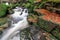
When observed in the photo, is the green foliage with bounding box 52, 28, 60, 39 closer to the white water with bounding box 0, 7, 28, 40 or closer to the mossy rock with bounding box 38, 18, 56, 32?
the mossy rock with bounding box 38, 18, 56, 32

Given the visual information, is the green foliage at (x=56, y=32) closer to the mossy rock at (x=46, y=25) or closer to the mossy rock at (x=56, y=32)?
the mossy rock at (x=56, y=32)

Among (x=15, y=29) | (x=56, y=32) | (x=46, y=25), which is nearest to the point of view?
(x=56, y=32)

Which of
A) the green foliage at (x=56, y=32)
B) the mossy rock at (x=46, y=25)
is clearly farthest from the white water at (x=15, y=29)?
the green foliage at (x=56, y=32)

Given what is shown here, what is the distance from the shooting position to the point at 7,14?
38.3 ft

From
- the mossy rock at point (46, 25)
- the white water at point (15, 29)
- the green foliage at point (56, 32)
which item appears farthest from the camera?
the white water at point (15, 29)

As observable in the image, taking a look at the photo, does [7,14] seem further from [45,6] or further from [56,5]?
[56,5]

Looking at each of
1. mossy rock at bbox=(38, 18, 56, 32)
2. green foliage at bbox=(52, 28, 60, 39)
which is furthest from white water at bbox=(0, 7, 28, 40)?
green foliage at bbox=(52, 28, 60, 39)

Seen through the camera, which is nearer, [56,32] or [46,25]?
[56,32]

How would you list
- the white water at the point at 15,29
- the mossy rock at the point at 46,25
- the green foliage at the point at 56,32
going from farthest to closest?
the white water at the point at 15,29 → the mossy rock at the point at 46,25 → the green foliage at the point at 56,32

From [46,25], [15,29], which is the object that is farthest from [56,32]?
[15,29]

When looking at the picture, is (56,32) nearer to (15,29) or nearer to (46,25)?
(46,25)

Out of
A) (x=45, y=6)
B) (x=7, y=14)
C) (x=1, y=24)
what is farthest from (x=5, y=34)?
(x=7, y=14)

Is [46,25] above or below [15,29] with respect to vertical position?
above

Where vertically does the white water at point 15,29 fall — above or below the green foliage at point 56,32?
below
